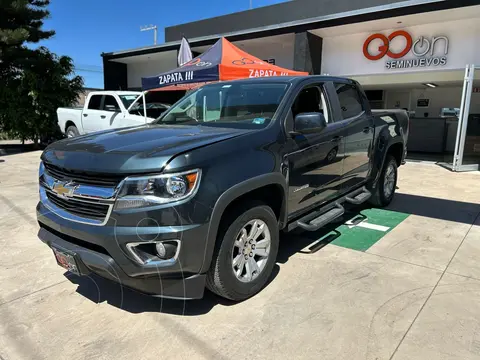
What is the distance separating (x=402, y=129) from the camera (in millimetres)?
5992

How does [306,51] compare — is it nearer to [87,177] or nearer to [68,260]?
[87,177]

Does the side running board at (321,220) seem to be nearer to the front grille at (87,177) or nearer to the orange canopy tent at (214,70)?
the front grille at (87,177)

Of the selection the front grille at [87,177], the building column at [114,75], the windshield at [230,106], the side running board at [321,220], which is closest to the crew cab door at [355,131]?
the side running board at [321,220]

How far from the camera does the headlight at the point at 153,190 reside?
240 centimetres

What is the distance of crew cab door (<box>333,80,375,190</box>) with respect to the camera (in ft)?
14.4

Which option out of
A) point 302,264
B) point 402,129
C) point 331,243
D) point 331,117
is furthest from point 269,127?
point 402,129

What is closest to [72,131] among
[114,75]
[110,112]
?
[110,112]

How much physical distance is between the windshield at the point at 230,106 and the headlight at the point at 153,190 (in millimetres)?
1029

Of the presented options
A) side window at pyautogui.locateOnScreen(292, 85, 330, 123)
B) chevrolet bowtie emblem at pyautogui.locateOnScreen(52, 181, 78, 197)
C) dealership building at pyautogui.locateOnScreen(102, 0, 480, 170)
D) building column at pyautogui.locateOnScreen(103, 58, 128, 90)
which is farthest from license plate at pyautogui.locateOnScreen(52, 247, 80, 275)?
building column at pyautogui.locateOnScreen(103, 58, 128, 90)

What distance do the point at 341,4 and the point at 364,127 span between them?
755 inches

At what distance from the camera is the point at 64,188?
8.96 feet

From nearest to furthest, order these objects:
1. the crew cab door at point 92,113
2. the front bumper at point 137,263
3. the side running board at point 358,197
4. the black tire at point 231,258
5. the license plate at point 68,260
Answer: the front bumper at point 137,263 → the license plate at point 68,260 → the black tire at point 231,258 → the side running board at point 358,197 → the crew cab door at point 92,113

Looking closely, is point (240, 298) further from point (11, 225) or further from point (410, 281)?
point (11, 225)

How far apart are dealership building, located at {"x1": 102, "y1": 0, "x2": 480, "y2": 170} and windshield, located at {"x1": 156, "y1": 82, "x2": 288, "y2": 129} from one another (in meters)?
8.05
